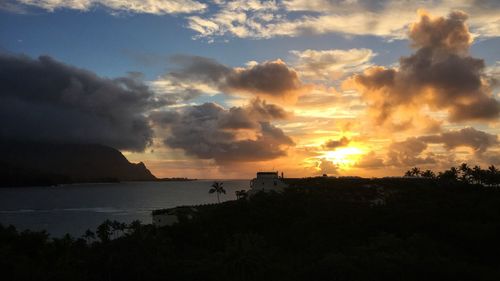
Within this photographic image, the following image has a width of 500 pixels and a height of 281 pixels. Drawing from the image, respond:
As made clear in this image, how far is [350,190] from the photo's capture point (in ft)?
337

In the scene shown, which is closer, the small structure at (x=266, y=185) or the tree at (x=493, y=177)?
the small structure at (x=266, y=185)

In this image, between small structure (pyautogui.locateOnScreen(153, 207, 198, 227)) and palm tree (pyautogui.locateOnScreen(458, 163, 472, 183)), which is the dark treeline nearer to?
palm tree (pyautogui.locateOnScreen(458, 163, 472, 183))

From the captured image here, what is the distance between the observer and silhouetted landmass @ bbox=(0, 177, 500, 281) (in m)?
49.2

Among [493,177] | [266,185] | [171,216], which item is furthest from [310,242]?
[493,177]

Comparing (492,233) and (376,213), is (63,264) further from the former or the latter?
(492,233)

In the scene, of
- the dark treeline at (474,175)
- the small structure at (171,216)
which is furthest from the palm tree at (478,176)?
the small structure at (171,216)

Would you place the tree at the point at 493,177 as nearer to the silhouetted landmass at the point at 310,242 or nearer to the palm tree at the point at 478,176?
the palm tree at the point at 478,176

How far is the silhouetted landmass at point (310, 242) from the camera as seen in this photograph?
49156 millimetres

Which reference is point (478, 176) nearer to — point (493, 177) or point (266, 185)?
point (493, 177)

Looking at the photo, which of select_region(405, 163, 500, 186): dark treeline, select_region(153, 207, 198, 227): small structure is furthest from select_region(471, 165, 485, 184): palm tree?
select_region(153, 207, 198, 227): small structure

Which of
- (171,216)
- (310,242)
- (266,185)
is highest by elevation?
(266,185)

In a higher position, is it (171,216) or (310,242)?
(171,216)

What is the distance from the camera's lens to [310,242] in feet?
230

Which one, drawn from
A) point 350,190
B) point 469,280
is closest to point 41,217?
point 350,190
